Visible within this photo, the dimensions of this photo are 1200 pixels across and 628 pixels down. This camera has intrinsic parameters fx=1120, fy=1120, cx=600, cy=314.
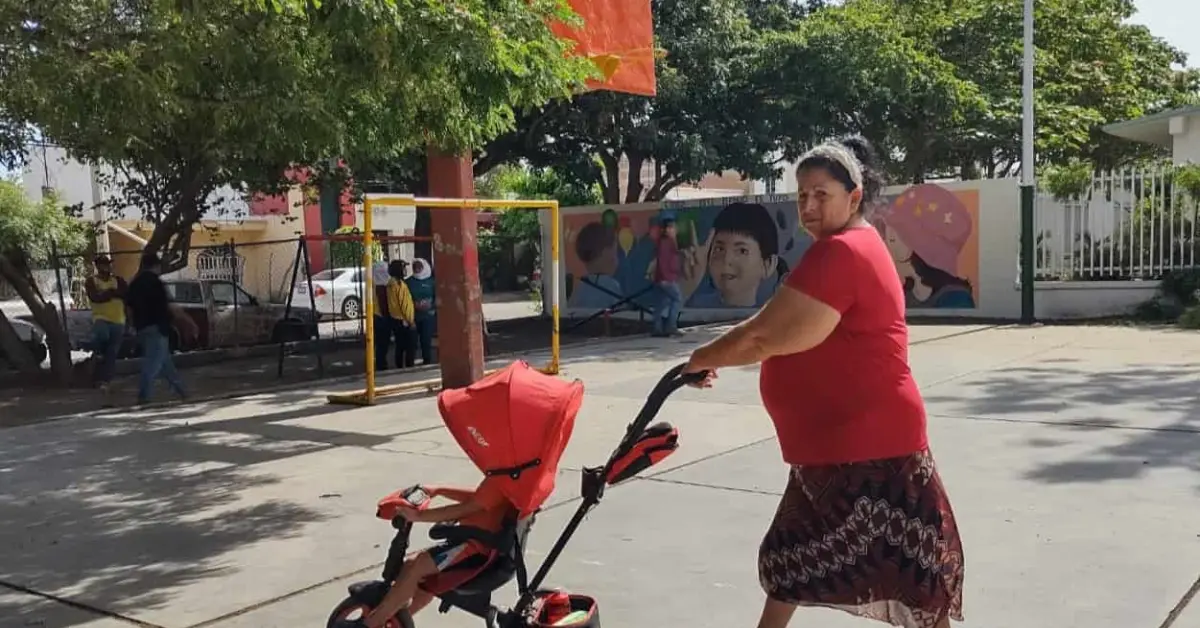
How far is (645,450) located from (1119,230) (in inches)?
583

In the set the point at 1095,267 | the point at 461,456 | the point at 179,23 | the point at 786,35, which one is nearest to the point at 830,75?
the point at 786,35

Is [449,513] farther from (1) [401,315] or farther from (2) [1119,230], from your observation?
(2) [1119,230]

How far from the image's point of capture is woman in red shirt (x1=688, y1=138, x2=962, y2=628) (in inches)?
124

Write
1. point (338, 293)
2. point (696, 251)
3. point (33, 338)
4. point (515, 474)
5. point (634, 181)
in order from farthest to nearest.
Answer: point (338, 293)
point (634, 181)
point (696, 251)
point (33, 338)
point (515, 474)

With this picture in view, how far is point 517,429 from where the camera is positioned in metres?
3.59

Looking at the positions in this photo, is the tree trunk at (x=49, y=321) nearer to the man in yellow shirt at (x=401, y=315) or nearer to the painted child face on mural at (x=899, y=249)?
the man in yellow shirt at (x=401, y=315)

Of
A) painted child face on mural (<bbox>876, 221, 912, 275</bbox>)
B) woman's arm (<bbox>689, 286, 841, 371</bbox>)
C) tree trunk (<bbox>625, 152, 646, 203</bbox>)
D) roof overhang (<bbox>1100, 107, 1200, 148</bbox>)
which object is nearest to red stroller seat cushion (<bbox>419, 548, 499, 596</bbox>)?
woman's arm (<bbox>689, 286, 841, 371</bbox>)

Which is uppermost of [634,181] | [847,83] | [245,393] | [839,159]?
[847,83]

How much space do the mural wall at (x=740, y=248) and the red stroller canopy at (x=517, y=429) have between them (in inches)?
511

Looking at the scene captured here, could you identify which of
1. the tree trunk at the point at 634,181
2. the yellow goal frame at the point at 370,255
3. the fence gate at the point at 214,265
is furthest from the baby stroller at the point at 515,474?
the tree trunk at the point at 634,181

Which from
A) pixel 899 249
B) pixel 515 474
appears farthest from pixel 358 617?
pixel 899 249

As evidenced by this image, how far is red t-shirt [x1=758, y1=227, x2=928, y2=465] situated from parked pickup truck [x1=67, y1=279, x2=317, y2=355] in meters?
15.3

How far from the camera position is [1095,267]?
16391 mm

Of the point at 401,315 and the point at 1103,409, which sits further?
the point at 401,315
